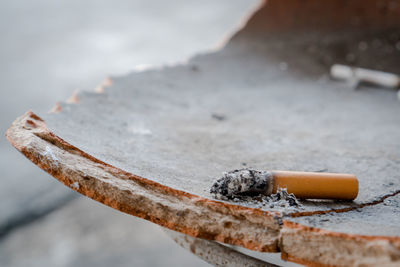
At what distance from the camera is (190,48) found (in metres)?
5.55

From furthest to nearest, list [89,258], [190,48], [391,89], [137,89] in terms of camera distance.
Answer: [190,48] < [89,258] < [391,89] < [137,89]

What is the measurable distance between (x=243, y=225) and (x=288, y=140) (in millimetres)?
624

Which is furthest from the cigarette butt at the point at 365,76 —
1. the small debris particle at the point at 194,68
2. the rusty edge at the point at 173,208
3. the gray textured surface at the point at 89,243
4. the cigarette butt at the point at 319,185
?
the gray textured surface at the point at 89,243

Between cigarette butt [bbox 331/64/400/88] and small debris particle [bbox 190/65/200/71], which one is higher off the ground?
cigarette butt [bbox 331/64/400/88]

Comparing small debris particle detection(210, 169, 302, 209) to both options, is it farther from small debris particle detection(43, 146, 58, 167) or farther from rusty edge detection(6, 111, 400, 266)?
small debris particle detection(43, 146, 58, 167)

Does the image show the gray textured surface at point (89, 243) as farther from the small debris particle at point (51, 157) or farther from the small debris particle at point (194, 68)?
the small debris particle at point (51, 157)

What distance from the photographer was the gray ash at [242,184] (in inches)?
35.2

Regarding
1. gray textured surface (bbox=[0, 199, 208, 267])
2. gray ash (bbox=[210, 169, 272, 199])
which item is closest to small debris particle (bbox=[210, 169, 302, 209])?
gray ash (bbox=[210, 169, 272, 199])

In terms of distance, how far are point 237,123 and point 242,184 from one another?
0.69 metres

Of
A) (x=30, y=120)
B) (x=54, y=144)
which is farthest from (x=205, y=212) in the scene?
(x=30, y=120)

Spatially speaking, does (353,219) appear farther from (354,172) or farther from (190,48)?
(190,48)

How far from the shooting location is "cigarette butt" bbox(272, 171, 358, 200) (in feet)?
3.04

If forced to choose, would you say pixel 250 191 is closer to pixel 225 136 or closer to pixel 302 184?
pixel 302 184

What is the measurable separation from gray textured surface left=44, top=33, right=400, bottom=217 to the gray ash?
4 cm
